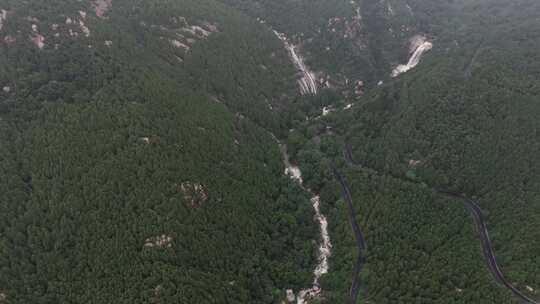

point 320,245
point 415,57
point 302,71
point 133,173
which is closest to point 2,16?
point 133,173

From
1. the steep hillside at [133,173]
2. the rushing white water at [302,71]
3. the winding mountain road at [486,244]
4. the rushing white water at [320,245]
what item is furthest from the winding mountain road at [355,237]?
the rushing white water at [302,71]

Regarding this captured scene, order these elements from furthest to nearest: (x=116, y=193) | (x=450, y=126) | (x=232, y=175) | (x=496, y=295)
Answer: (x=450, y=126) → (x=232, y=175) → (x=116, y=193) → (x=496, y=295)

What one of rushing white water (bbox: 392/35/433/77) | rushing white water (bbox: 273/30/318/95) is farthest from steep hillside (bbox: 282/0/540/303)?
rushing white water (bbox: 392/35/433/77)

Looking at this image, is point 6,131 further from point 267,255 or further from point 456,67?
point 456,67

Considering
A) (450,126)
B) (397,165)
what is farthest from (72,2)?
(450,126)

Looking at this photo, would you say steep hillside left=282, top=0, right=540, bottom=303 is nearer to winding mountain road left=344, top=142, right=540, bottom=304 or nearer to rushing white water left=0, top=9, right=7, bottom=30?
winding mountain road left=344, top=142, right=540, bottom=304

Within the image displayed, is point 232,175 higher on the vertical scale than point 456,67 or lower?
lower
